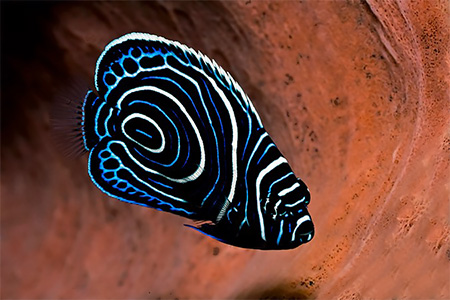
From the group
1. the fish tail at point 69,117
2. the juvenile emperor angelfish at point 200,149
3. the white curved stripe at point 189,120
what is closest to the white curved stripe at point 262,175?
the juvenile emperor angelfish at point 200,149

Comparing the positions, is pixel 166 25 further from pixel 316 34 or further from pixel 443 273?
pixel 443 273

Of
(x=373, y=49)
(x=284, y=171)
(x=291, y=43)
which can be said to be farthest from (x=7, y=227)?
(x=373, y=49)

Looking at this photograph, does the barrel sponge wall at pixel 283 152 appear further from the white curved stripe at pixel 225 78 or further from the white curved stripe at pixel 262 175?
the white curved stripe at pixel 262 175

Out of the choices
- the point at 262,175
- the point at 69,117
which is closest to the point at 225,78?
the point at 262,175

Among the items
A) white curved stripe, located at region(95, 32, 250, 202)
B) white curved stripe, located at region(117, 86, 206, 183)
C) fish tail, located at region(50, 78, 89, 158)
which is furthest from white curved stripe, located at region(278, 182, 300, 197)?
fish tail, located at region(50, 78, 89, 158)

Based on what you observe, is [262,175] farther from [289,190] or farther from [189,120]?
[189,120]

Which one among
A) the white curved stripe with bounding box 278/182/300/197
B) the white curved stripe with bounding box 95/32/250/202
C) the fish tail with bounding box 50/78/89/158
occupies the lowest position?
the fish tail with bounding box 50/78/89/158

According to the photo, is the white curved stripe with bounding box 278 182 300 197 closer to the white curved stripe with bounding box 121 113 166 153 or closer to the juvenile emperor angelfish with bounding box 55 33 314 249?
the juvenile emperor angelfish with bounding box 55 33 314 249
